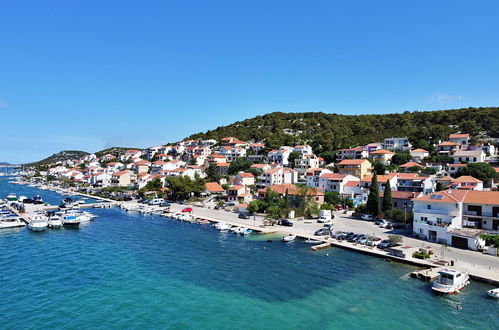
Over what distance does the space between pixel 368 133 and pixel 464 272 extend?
91491mm

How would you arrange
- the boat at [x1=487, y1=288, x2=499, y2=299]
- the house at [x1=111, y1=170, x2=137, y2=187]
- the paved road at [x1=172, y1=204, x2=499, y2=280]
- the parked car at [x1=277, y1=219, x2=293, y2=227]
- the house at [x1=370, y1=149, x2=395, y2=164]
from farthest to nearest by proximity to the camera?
the house at [x1=111, y1=170, x2=137, y2=187] → the house at [x1=370, y1=149, x2=395, y2=164] → the parked car at [x1=277, y1=219, x2=293, y2=227] → the paved road at [x1=172, y1=204, x2=499, y2=280] → the boat at [x1=487, y1=288, x2=499, y2=299]

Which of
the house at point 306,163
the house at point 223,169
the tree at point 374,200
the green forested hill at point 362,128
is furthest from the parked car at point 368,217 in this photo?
the house at point 223,169

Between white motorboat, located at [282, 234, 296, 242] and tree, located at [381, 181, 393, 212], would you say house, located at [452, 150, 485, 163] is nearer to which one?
tree, located at [381, 181, 393, 212]

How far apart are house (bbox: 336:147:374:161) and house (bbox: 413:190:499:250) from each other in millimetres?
44853

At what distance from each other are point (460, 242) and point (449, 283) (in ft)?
34.9

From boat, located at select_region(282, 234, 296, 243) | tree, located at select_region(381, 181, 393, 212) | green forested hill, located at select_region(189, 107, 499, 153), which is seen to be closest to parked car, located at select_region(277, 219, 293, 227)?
boat, located at select_region(282, 234, 296, 243)

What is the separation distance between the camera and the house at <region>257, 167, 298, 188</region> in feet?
223

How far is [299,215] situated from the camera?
4875cm

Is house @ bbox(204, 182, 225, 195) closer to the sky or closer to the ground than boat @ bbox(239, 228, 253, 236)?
closer to the sky

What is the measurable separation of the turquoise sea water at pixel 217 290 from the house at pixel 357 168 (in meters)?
35.7

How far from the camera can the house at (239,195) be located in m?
63.8

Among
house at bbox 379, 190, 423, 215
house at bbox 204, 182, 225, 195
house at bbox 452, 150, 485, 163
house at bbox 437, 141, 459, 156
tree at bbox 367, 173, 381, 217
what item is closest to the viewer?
tree at bbox 367, 173, 381, 217

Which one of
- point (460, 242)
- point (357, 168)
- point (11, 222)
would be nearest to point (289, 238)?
point (460, 242)

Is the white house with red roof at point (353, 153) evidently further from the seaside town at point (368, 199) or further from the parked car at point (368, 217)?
the parked car at point (368, 217)
